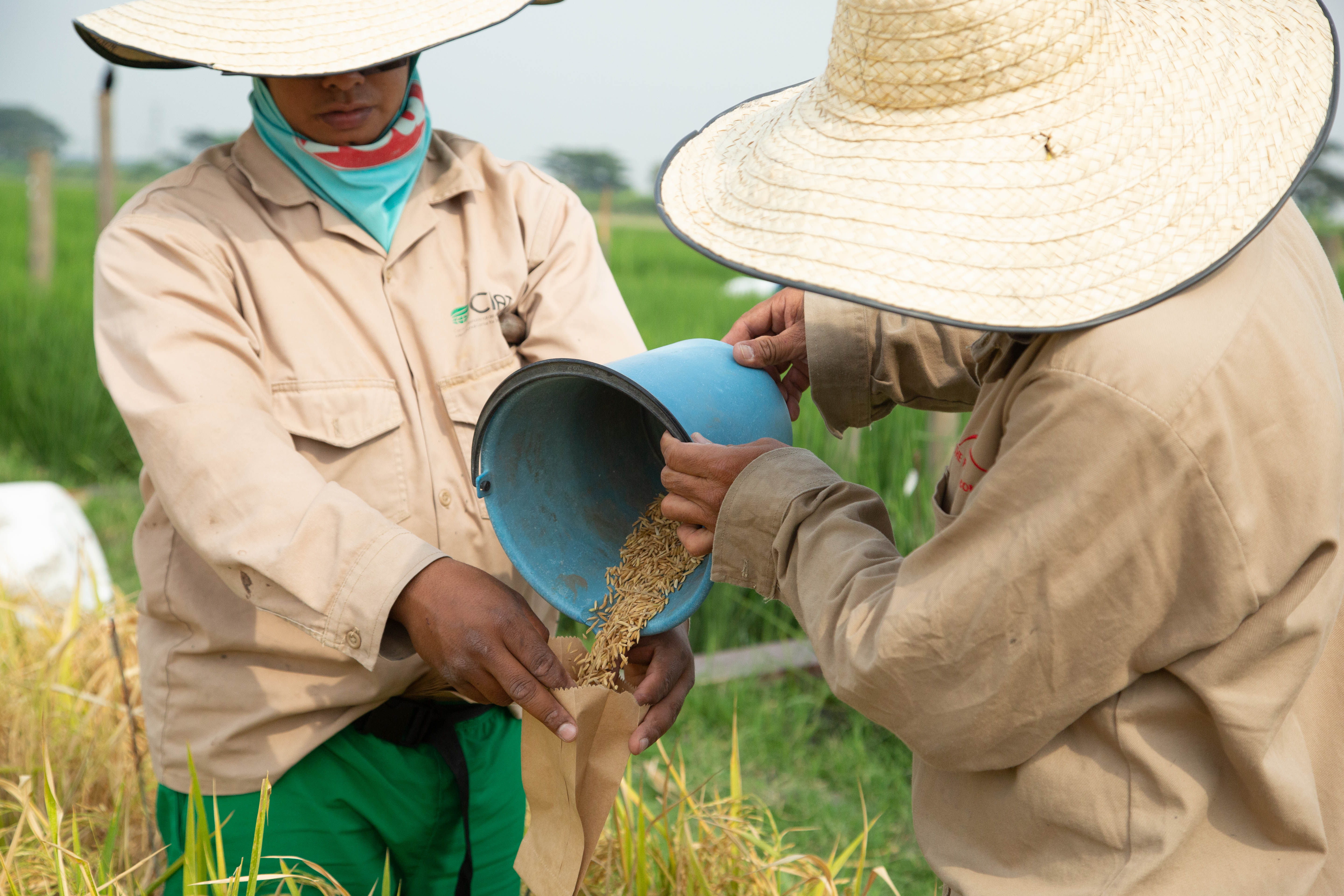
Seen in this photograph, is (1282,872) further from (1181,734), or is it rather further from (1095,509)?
(1095,509)

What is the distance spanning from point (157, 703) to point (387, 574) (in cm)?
59

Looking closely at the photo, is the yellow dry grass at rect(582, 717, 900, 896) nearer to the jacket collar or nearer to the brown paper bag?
the brown paper bag

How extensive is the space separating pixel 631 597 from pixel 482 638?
249 mm

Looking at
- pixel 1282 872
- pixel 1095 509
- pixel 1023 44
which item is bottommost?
pixel 1282 872

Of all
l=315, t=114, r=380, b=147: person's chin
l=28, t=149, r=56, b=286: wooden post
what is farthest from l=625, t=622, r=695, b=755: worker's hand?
l=28, t=149, r=56, b=286: wooden post

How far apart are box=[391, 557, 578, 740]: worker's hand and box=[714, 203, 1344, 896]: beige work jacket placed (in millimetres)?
461

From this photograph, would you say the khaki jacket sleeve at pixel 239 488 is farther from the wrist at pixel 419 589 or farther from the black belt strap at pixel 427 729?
the black belt strap at pixel 427 729

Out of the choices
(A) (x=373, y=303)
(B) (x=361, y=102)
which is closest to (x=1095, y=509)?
(A) (x=373, y=303)

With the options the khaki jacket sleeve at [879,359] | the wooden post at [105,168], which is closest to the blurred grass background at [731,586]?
the wooden post at [105,168]

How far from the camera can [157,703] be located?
1.85m

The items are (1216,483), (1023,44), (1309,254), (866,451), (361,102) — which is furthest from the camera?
(866,451)

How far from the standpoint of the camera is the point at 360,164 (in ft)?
6.04

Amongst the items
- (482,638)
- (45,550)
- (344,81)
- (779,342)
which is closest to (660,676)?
(482,638)

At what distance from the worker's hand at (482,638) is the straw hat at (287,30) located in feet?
2.63
